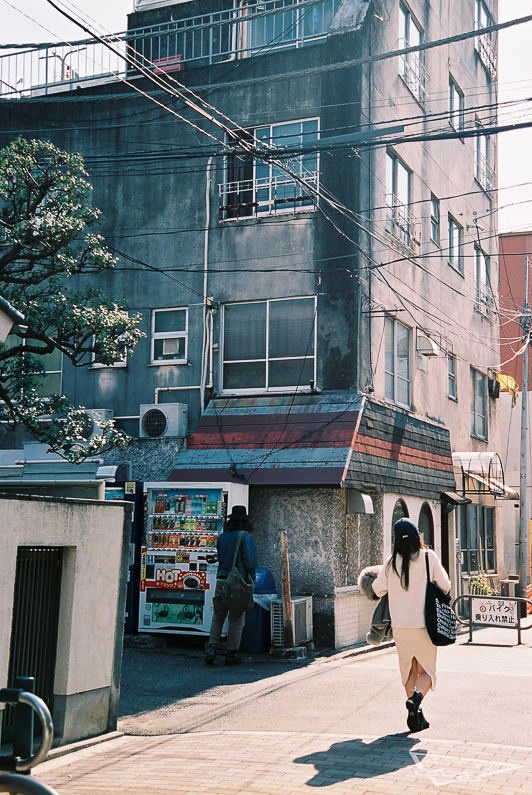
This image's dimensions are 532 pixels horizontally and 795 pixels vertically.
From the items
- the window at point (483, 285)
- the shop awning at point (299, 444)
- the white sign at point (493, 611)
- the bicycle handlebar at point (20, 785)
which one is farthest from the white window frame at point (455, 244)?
the bicycle handlebar at point (20, 785)

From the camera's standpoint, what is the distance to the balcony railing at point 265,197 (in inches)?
770

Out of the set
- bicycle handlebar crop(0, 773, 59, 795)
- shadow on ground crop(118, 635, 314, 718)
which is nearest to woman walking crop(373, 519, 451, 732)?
shadow on ground crop(118, 635, 314, 718)

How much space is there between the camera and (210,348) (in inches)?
787

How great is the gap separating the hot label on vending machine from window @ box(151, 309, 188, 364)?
14.8ft

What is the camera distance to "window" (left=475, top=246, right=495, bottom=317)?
2875cm

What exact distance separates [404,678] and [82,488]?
388 centimetres

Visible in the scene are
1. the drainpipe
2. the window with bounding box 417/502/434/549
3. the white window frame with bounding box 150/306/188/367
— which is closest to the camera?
the drainpipe

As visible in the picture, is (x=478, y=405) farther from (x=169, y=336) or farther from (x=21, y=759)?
(x=21, y=759)

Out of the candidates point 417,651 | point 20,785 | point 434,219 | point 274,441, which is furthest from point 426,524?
point 20,785

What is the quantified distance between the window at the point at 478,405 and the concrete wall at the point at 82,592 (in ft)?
64.7

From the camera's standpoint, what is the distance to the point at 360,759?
26.7 feet

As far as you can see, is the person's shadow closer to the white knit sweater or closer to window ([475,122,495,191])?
the white knit sweater

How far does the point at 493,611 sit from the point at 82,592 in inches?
419

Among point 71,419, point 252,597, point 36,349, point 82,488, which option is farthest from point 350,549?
point 82,488
